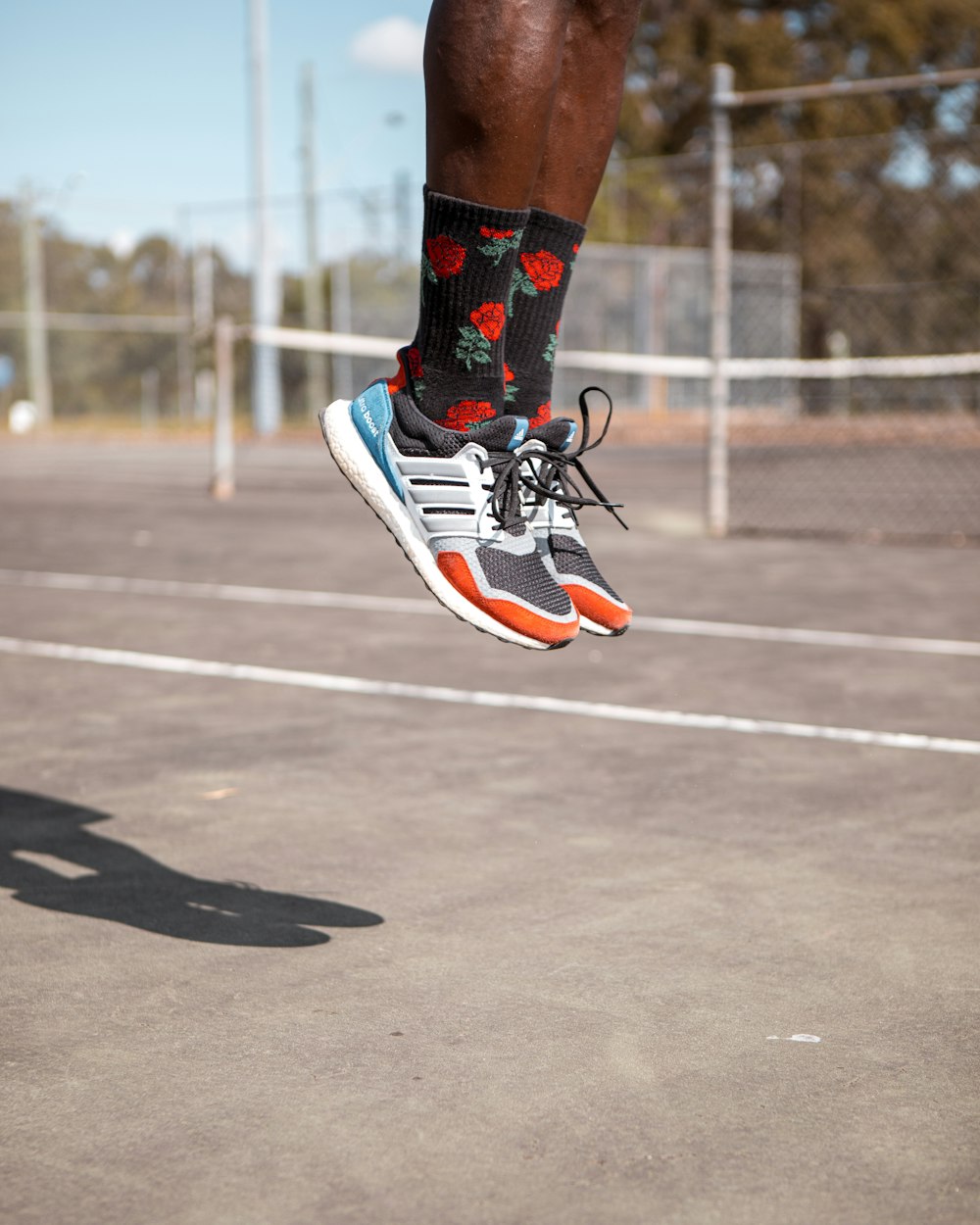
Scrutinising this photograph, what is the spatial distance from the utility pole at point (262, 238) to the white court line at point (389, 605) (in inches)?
692

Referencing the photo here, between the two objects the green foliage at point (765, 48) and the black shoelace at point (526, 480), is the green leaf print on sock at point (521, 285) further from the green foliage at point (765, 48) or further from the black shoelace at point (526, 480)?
the green foliage at point (765, 48)

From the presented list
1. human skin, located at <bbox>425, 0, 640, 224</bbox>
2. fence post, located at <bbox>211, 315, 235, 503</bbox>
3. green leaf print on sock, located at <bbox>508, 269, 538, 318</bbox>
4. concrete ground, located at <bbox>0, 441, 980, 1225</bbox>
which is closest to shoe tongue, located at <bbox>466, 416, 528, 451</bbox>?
green leaf print on sock, located at <bbox>508, 269, 538, 318</bbox>

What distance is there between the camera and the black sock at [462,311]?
2193 millimetres

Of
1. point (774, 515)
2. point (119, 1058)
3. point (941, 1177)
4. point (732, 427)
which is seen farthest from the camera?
point (732, 427)

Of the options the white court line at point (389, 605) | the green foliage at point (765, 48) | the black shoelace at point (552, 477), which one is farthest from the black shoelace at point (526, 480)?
the green foliage at point (765, 48)

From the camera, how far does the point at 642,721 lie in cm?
401

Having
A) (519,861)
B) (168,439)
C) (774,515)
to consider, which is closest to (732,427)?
(168,439)

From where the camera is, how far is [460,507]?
2291 mm

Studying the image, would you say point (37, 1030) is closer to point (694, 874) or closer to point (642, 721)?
point (694, 874)

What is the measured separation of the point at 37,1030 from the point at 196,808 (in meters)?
1.18

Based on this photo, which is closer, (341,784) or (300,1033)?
(300,1033)

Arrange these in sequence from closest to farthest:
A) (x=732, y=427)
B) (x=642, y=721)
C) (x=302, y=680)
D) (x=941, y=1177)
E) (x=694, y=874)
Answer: (x=941, y=1177), (x=694, y=874), (x=642, y=721), (x=302, y=680), (x=732, y=427)

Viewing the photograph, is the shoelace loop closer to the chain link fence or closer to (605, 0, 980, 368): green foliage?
(605, 0, 980, 368): green foliage

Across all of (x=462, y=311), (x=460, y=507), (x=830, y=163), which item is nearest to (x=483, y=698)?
(x=460, y=507)
